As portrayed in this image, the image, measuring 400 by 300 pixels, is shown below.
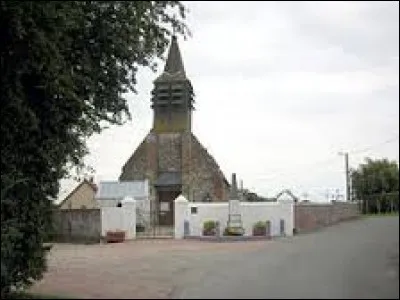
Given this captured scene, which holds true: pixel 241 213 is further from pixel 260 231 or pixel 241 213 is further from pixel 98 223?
pixel 98 223

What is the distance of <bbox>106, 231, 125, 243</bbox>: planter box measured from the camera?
154ft

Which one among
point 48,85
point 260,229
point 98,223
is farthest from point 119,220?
point 48,85

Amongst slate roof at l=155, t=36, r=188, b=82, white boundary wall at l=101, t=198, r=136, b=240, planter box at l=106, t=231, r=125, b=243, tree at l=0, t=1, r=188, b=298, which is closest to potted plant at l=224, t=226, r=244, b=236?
planter box at l=106, t=231, r=125, b=243

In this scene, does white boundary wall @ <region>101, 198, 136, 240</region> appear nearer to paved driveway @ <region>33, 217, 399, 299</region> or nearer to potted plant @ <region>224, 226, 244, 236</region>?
potted plant @ <region>224, 226, 244, 236</region>

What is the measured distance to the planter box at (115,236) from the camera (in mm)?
47031

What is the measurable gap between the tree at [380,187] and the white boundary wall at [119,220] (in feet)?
123

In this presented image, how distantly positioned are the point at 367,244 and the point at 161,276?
383 inches

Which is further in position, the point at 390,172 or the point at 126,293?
the point at 126,293

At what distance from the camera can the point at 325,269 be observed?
12023mm

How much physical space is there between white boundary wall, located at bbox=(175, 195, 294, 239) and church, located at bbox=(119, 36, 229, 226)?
18.9 m

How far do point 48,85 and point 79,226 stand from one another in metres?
32.9

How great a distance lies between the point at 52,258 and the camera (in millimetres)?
32344

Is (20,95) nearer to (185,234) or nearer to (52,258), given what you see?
(52,258)

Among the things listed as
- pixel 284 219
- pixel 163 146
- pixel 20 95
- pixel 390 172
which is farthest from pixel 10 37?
pixel 163 146
